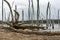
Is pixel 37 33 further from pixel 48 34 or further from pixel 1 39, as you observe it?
pixel 1 39

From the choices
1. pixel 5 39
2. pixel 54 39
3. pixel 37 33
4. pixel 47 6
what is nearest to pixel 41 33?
pixel 37 33

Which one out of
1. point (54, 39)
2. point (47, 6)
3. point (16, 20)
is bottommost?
point (54, 39)

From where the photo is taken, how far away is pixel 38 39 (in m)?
10.3

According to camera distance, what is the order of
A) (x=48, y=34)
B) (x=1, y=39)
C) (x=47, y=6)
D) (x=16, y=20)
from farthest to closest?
(x=47, y=6), (x=16, y=20), (x=48, y=34), (x=1, y=39)

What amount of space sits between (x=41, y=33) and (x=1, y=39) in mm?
3477

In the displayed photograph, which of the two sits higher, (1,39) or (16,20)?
(16,20)

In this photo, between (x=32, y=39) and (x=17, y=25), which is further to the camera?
(x=17, y=25)

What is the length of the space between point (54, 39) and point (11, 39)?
2359 millimetres

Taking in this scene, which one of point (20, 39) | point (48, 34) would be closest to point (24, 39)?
point (20, 39)

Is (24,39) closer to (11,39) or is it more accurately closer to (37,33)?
(11,39)

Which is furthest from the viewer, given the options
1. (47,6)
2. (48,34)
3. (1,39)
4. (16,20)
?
(47,6)

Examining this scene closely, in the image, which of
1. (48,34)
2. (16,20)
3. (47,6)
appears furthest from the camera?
(47,6)

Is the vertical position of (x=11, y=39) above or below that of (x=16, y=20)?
below

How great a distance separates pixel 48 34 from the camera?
40.4 feet
